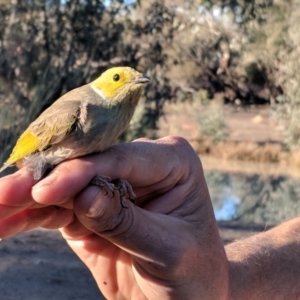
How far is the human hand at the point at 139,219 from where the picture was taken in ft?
7.42

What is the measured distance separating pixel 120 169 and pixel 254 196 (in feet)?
43.6

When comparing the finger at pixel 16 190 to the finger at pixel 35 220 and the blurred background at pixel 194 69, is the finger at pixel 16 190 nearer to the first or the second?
the finger at pixel 35 220

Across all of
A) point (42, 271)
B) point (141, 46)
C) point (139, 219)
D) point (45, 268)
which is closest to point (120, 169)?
point (139, 219)

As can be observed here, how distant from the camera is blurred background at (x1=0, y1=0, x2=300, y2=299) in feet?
43.2

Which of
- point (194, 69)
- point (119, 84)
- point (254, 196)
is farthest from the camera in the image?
point (194, 69)

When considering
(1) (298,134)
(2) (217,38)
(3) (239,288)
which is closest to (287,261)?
(3) (239,288)

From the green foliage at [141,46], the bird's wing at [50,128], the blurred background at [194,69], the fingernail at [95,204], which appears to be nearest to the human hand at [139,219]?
the fingernail at [95,204]

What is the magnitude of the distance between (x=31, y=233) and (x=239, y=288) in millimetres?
8192

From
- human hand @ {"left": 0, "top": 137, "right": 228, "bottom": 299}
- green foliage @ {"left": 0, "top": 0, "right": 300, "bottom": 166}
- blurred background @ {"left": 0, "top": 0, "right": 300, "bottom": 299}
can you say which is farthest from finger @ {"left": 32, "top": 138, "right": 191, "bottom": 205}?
green foliage @ {"left": 0, "top": 0, "right": 300, "bottom": 166}

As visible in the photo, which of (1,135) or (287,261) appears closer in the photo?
(287,261)

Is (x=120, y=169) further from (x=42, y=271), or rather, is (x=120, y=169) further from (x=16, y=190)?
(x=42, y=271)

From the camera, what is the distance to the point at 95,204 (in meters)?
2.26

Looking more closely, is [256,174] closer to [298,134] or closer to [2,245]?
[298,134]

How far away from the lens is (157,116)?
18031mm
